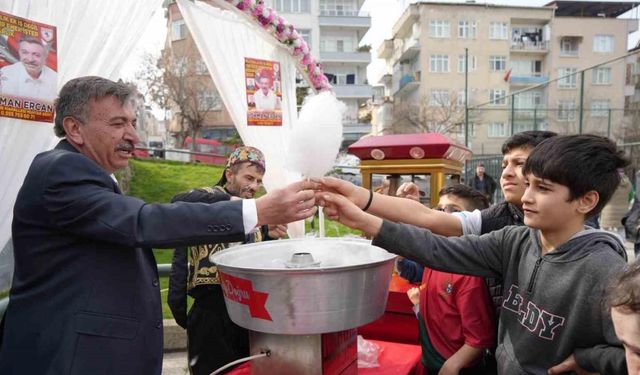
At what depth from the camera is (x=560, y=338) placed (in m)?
1.19

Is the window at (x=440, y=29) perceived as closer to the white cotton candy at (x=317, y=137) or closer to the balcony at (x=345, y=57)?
the balcony at (x=345, y=57)

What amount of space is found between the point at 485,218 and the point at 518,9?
38031 mm

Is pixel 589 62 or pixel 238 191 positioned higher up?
pixel 589 62

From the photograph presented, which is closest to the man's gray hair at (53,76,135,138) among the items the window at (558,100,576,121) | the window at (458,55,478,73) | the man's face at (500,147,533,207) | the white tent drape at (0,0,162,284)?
the man's face at (500,147,533,207)

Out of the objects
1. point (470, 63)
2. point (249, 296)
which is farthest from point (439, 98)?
point (249, 296)

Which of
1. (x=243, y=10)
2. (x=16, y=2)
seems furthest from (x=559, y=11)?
(x=16, y=2)

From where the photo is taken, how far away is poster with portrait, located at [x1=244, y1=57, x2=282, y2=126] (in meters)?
4.82

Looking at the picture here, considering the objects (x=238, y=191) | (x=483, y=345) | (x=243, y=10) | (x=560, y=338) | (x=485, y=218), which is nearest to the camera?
(x=560, y=338)

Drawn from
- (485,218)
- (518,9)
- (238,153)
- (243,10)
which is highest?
(518,9)

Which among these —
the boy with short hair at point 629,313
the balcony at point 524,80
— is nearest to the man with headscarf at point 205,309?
the boy with short hair at point 629,313

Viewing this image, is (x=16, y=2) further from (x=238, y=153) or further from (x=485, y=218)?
(x=485, y=218)

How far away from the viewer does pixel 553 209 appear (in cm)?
127

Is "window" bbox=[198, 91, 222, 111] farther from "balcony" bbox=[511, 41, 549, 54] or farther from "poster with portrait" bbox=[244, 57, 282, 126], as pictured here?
"balcony" bbox=[511, 41, 549, 54]

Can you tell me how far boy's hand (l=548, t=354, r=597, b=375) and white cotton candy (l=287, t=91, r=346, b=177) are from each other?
0.88 metres
